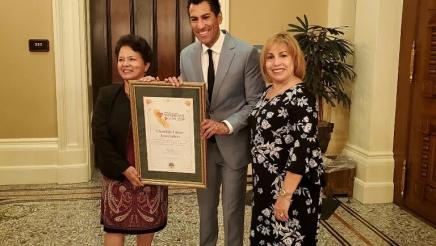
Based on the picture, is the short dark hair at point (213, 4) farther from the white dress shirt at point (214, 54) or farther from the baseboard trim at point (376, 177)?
the baseboard trim at point (376, 177)

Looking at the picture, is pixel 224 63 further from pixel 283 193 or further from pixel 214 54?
pixel 283 193

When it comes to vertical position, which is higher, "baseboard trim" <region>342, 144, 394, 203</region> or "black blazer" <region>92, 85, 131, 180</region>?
"black blazer" <region>92, 85, 131, 180</region>

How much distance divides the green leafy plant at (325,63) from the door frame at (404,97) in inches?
18.4

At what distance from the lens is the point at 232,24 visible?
14.5ft

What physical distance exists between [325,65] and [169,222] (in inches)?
75.0

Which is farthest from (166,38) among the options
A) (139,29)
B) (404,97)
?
(404,97)

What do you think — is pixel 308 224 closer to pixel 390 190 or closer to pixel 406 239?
pixel 406 239

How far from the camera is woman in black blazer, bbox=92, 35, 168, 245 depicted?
195 cm

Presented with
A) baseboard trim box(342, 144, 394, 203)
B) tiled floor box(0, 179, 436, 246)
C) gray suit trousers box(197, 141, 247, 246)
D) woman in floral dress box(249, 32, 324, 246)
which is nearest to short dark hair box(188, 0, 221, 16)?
woman in floral dress box(249, 32, 324, 246)

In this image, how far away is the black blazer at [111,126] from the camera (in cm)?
196

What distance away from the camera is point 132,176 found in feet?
6.41

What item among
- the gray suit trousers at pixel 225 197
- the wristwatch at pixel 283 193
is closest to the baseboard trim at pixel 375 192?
the gray suit trousers at pixel 225 197

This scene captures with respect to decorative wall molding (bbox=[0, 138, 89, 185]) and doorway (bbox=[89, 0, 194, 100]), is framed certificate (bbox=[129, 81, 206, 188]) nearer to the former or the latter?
decorative wall molding (bbox=[0, 138, 89, 185])

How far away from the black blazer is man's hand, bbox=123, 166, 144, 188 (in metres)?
0.02
